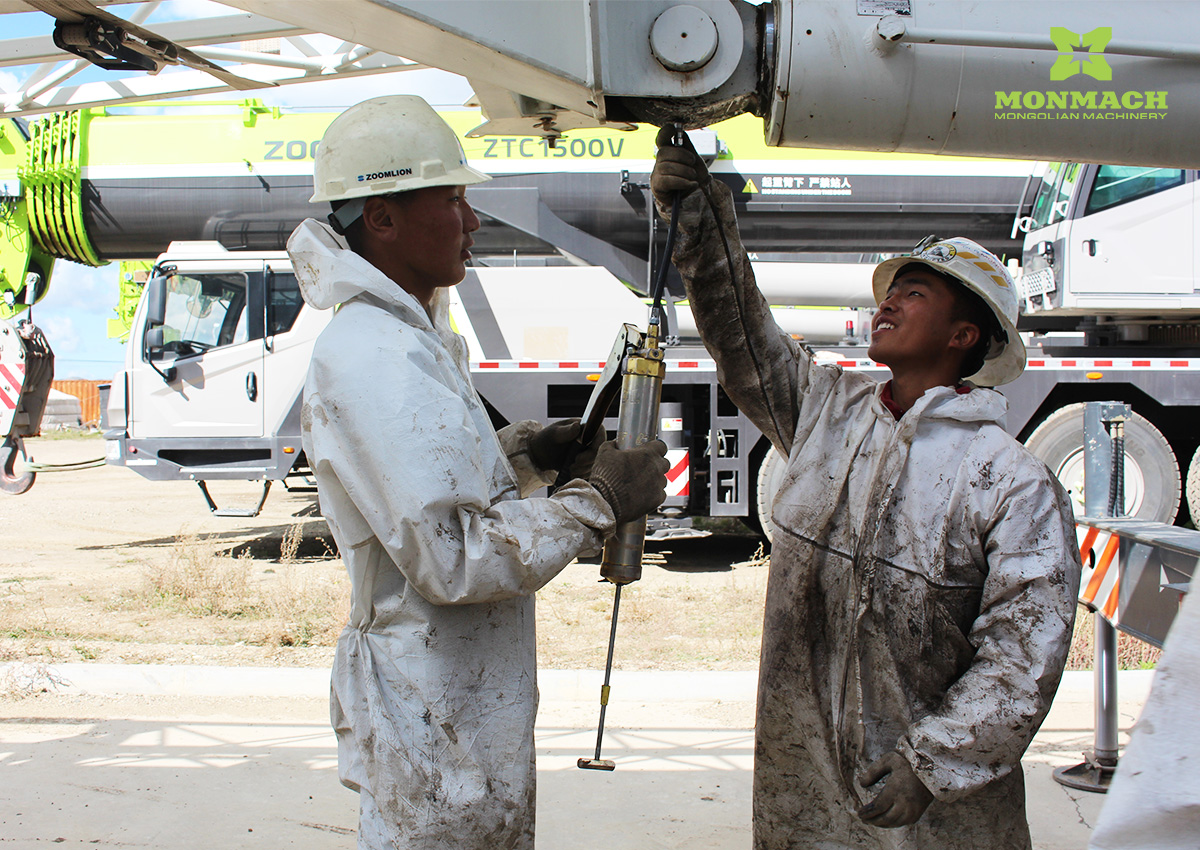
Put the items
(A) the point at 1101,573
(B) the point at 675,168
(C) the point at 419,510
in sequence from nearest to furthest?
(C) the point at 419,510, (B) the point at 675,168, (A) the point at 1101,573

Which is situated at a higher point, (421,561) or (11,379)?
(11,379)

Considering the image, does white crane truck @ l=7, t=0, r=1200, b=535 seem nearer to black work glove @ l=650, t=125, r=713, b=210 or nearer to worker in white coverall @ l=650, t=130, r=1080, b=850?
black work glove @ l=650, t=125, r=713, b=210

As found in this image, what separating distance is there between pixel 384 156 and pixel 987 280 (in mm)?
1234

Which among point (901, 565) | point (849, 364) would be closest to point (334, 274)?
point (901, 565)

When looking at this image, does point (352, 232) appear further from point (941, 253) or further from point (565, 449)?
point (941, 253)

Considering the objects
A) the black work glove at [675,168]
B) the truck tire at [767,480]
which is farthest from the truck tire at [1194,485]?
the black work glove at [675,168]

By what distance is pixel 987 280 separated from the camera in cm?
197

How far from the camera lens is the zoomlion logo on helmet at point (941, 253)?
6.57ft

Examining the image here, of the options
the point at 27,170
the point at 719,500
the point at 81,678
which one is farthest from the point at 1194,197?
the point at 27,170

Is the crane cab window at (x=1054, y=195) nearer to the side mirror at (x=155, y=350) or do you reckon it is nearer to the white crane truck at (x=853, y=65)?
the white crane truck at (x=853, y=65)

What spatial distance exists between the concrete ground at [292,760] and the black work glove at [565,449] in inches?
62.3

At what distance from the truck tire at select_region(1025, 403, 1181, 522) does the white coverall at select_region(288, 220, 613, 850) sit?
21.9ft

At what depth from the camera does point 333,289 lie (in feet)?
5.42

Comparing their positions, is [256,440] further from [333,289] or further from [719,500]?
[333,289]
